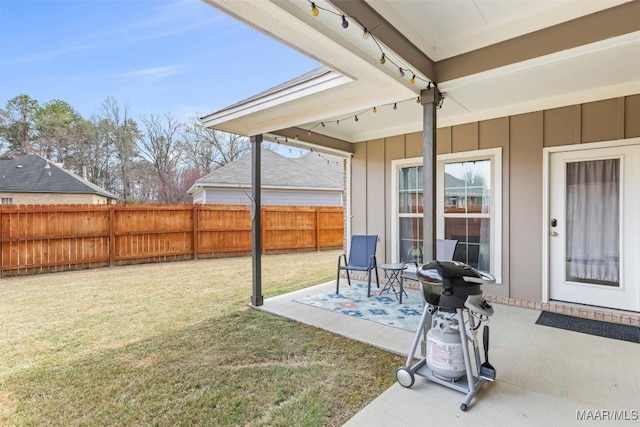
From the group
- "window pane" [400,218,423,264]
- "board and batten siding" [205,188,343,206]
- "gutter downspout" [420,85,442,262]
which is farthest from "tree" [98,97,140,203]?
"gutter downspout" [420,85,442,262]

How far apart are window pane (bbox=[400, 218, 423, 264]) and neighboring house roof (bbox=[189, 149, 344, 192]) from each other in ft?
19.3

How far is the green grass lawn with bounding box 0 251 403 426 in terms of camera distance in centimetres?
195

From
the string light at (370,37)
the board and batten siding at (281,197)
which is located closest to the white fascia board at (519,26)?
the string light at (370,37)

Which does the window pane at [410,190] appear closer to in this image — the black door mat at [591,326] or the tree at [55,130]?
the black door mat at [591,326]

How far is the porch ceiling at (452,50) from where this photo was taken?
1948mm

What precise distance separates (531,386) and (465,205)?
9.04 ft

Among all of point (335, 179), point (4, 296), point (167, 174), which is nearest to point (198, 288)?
point (4, 296)

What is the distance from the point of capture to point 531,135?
3885mm

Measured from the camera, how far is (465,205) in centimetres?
452

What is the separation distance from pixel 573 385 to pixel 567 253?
2.10m

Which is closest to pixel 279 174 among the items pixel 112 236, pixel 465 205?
pixel 112 236

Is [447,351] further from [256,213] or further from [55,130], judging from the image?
[55,130]

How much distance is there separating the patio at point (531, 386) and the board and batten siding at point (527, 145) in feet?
3.09

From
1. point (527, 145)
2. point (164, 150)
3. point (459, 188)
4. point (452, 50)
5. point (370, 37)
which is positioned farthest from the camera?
point (164, 150)
